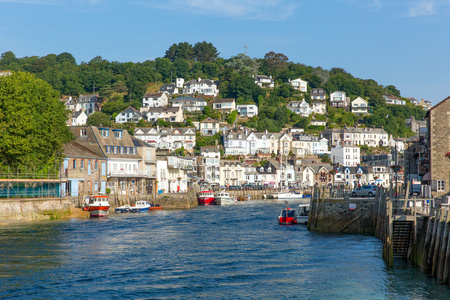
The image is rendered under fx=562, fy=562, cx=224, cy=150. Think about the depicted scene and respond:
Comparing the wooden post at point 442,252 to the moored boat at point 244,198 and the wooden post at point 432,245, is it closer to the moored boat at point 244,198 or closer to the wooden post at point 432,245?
the wooden post at point 432,245

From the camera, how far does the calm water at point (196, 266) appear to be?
27.6 m

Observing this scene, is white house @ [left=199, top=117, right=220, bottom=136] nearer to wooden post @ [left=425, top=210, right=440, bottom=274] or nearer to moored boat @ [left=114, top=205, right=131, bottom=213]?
moored boat @ [left=114, top=205, right=131, bottom=213]

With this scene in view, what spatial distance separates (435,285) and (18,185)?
153 ft

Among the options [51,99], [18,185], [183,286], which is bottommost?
[183,286]

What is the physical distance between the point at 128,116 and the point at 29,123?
13858 centimetres

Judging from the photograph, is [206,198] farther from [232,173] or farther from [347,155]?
[347,155]

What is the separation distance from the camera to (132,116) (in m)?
198

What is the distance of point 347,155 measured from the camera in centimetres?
18012

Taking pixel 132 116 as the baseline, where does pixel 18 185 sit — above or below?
below

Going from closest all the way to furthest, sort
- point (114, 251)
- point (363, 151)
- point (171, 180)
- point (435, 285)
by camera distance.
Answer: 1. point (435, 285)
2. point (114, 251)
3. point (171, 180)
4. point (363, 151)

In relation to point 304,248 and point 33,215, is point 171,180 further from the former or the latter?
point 304,248

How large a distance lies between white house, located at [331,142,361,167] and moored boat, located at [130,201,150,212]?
111702 mm

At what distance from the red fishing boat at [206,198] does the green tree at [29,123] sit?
3721 centimetres

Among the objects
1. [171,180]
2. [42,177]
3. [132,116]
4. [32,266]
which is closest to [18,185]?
[42,177]
